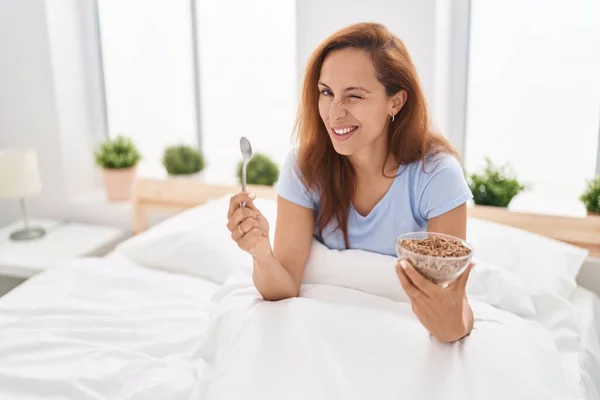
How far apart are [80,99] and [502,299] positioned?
6.59 feet

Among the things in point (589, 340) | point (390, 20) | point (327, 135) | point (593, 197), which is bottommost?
point (589, 340)

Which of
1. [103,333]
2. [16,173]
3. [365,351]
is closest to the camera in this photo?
[365,351]

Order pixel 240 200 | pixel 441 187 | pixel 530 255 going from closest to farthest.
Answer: pixel 240 200
pixel 441 187
pixel 530 255

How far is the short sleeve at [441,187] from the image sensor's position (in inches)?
53.7

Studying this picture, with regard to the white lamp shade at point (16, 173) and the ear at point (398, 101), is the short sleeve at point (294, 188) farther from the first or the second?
the white lamp shade at point (16, 173)

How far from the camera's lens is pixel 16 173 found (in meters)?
2.32

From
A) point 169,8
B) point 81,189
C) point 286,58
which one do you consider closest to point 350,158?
point 286,58

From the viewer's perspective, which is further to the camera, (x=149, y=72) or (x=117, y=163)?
(x=149, y=72)

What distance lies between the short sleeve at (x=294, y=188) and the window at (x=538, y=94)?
100 centimetres

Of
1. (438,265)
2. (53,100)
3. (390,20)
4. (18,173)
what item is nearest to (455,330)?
(438,265)

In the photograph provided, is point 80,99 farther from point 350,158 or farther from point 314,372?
point 314,372

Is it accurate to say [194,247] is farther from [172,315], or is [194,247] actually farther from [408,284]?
[408,284]

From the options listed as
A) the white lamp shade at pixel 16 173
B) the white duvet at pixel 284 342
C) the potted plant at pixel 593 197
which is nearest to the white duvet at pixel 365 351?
the white duvet at pixel 284 342

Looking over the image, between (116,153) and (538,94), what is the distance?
1.69m
